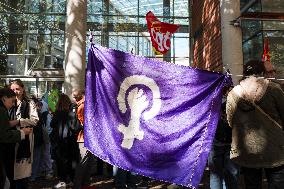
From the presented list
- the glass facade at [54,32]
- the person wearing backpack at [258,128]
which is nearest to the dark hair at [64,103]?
the person wearing backpack at [258,128]

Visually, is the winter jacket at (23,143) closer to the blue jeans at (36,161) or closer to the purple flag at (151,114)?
the purple flag at (151,114)

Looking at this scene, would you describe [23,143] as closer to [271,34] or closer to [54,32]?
[271,34]

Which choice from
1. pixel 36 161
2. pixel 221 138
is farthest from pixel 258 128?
pixel 36 161

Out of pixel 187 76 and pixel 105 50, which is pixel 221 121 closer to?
pixel 187 76

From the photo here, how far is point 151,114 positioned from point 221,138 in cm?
139

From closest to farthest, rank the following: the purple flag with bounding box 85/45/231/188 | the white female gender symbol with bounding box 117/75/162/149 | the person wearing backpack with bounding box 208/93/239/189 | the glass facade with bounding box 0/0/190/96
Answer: the purple flag with bounding box 85/45/231/188
the white female gender symbol with bounding box 117/75/162/149
the person wearing backpack with bounding box 208/93/239/189
the glass facade with bounding box 0/0/190/96

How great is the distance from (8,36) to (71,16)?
31.0ft

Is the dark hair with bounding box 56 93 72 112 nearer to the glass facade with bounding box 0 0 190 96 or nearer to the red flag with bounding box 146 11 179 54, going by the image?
the red flag with bounding box 146 11 179 54

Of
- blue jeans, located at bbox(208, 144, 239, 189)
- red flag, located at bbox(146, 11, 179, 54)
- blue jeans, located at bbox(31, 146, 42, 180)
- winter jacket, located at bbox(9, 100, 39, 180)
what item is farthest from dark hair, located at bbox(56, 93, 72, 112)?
red flag, located at bbox(146, 11, 179, 54)

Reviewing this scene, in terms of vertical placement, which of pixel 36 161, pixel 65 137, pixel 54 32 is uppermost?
pixel 54 32

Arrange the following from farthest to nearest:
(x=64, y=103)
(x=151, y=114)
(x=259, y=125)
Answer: (x=64, y=103) → (x=151, y=114) → (x=259, y=125)

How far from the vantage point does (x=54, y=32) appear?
62.1ft

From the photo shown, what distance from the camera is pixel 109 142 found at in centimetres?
452

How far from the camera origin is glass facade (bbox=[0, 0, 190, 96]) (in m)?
18.2
